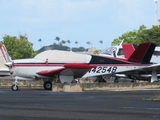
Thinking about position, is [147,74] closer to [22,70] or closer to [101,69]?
[101,69]

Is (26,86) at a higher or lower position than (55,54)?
lower

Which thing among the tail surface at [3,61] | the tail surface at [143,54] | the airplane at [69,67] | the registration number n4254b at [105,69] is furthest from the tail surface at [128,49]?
the tail surface at [3,61]

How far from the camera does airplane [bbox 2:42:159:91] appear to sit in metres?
29.8

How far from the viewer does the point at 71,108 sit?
50.3 ft

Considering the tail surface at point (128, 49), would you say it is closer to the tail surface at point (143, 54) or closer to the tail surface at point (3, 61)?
the tail surface at point (143, 54)

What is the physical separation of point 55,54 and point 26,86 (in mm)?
6279

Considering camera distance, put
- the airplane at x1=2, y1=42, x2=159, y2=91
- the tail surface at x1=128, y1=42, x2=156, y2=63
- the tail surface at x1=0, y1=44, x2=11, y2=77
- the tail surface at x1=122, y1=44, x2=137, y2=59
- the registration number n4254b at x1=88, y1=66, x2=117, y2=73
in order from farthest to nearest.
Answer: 1. the tail surface at x1=0, y1=44, x2=11, y2=77
2. the tail surface at x1=122, y1=44, x2=137, y2=59
3. the tail surface at x1=128, y1=42, x2=156, y2=63
4. the registration number n4254b at x1=88, y1=66, x2=117, y2=73
5. the airplane at x1=2, y1=42, x2=159, y2=91

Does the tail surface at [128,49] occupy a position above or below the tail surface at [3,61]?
above

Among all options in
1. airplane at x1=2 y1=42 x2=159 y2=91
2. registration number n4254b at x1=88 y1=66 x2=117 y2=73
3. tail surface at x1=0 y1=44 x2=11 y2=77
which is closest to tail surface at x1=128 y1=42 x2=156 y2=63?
airplane at x1=2 y1=42 x2=159 y2=91

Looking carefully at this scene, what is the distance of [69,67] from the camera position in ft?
94.7

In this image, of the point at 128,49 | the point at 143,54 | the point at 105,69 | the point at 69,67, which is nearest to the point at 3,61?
the point at 128,49

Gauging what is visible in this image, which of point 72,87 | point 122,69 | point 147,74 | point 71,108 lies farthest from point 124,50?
point 71,108

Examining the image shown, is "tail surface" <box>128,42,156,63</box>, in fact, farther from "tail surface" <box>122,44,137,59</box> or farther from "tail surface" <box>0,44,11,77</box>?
"tail surface" <box>0,44,11,77</box>

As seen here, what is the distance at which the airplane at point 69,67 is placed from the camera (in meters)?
29.8
